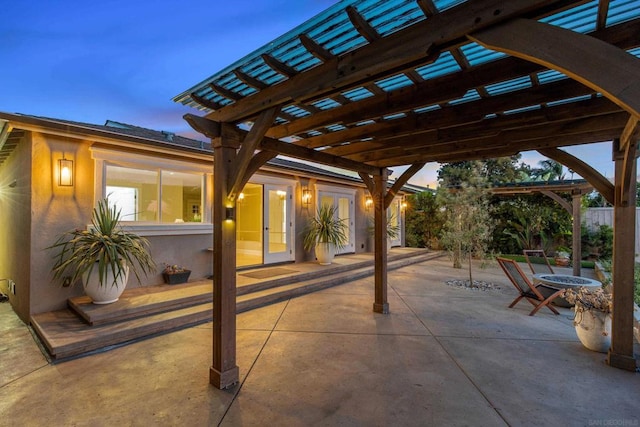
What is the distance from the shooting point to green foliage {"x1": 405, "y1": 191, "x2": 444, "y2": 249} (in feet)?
41.1

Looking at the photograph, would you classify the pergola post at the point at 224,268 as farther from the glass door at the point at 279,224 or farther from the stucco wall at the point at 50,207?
the glass door at the point at 279,224

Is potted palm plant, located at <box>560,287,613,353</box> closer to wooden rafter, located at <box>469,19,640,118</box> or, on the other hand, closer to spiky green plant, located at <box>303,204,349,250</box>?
wooden rafter, located at <box>469,19,640,118</box>

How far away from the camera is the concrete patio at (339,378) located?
7.56 ft

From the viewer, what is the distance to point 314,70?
2.16 meters

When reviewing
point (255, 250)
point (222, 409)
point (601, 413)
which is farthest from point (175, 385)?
point (255, 250)


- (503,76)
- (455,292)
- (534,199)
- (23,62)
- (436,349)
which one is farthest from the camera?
(23,62)

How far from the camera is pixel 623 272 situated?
306 cm

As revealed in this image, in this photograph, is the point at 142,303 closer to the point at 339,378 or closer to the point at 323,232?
the point at 339,378

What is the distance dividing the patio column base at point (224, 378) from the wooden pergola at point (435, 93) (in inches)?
0.6

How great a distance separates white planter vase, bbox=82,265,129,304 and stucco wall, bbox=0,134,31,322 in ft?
2.94

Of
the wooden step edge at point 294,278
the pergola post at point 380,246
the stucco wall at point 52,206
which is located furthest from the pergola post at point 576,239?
the stucco wall at point 52,206

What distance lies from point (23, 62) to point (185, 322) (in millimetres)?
22016

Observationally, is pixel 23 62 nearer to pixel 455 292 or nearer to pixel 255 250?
pixel 255 250

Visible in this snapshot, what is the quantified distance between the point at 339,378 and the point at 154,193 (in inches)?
188
